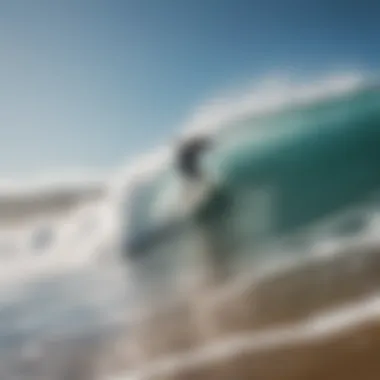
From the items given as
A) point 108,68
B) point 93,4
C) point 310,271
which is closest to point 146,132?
point 108,68

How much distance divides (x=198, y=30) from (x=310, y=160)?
28cm

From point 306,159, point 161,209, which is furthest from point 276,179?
point 161,209

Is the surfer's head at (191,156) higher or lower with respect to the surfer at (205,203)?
higher

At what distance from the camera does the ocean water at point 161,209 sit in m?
1.06

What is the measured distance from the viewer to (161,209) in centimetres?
112

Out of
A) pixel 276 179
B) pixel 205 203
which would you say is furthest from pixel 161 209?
pixel 276 179

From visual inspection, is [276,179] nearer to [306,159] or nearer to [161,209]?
[306,159]

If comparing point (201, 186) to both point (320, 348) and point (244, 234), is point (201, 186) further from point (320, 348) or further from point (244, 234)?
point (320, 348)

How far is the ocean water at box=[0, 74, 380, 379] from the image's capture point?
106cm

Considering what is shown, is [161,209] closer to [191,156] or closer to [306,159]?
[191,156]

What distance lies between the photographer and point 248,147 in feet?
3.81

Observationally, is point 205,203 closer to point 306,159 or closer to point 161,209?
point 161,209

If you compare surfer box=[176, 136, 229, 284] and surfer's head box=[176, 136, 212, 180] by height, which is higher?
surfer's head box=[176, 136, 212, 180]

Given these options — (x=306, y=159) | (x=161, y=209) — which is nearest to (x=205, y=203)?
(x=161, y=209)
